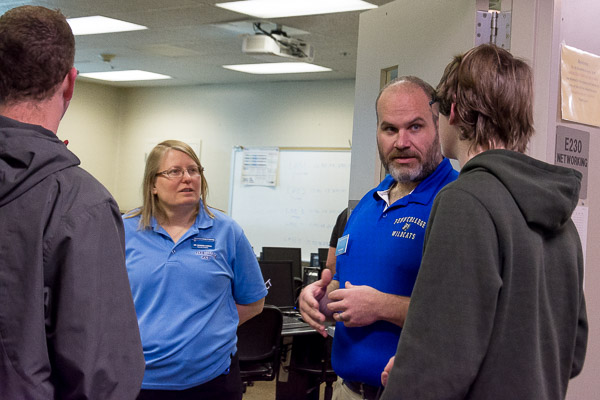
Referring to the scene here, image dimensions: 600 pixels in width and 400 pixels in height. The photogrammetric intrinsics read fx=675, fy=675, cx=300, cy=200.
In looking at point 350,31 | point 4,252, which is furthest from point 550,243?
point 350,31

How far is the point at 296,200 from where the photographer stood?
848cm

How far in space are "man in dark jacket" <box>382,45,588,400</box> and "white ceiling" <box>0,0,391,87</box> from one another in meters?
4.01

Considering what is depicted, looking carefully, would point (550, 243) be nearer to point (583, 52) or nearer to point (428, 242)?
point (428, 242)

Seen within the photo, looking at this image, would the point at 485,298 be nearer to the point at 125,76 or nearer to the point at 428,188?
the point at 428,188

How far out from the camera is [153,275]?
8.00 feet

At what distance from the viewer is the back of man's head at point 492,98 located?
134 cm

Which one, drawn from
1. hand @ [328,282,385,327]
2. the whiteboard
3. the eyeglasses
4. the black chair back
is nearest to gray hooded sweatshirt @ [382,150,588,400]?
hand @ [328,282,385,327]

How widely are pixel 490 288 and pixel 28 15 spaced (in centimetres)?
98

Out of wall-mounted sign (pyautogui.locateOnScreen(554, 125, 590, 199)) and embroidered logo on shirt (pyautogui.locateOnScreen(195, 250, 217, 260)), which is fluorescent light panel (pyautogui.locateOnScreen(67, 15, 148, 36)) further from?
wall-mounted sign (pyautogui.locateOnScreen(554, 125, 590, 199))

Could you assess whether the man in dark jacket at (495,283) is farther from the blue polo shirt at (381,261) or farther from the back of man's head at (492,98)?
the blue polo shirt at (381,261)

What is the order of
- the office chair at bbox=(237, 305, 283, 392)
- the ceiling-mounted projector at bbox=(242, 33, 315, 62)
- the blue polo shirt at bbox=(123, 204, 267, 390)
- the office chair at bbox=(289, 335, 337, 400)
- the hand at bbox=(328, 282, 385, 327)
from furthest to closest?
the ceiling-mounted projector at bbox=(242, 33, 315, 62), the office chair at bbox=(289, 335, 337, 400), the office chair at bbox=(237, 305, 283, 392), the blue polo shirt at bbox=(123, 204, 267, 390), the hand at bbox=(328, 282, 385, 327)

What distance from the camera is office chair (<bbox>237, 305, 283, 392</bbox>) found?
160 inches

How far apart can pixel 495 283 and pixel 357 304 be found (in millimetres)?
516

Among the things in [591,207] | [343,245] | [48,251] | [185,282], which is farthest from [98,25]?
[48,251]
